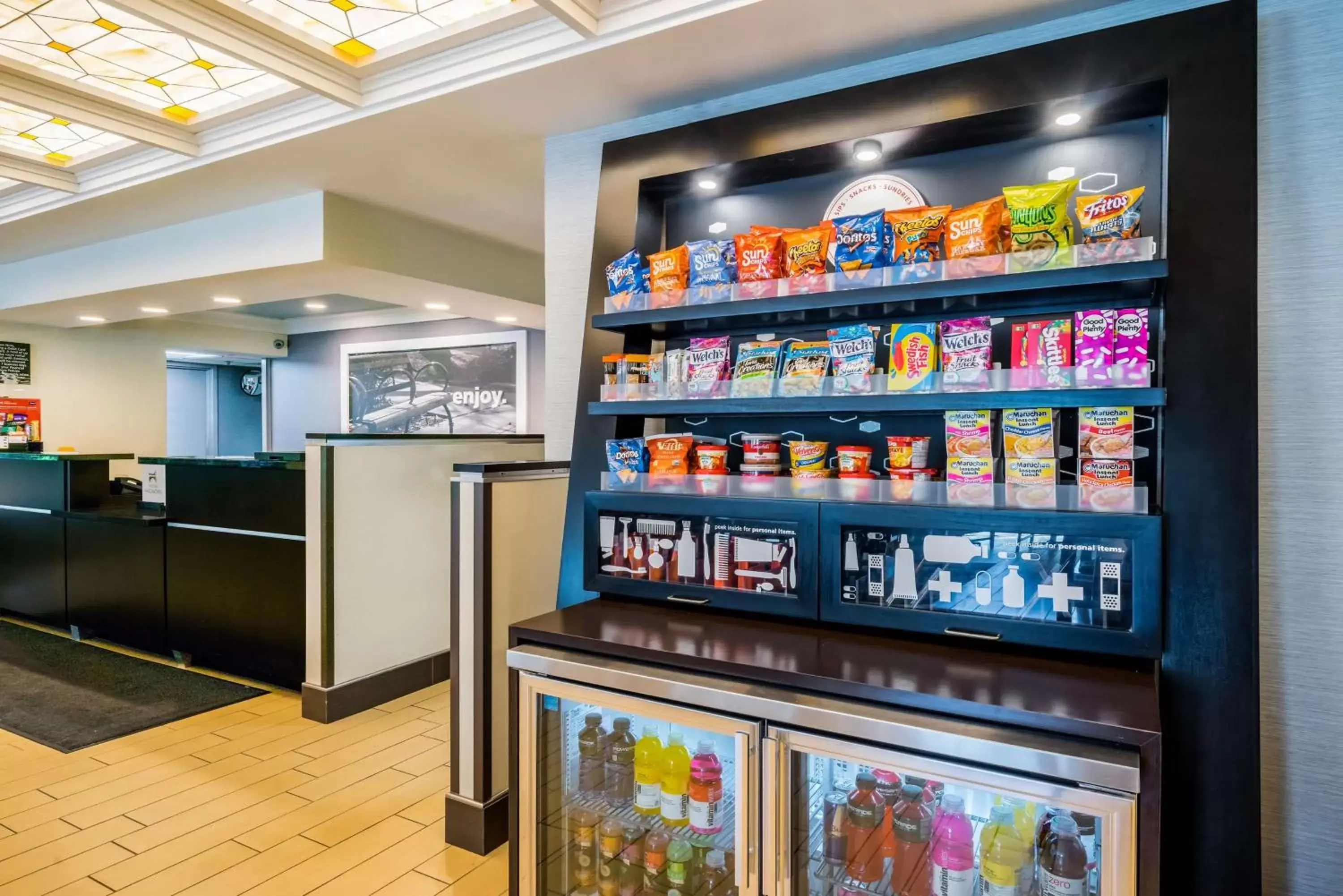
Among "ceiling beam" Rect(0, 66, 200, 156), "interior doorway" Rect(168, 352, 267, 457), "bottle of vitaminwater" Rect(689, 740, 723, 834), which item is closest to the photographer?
"bottle of vitaminwater" Rect(689, 740, 723, 834)

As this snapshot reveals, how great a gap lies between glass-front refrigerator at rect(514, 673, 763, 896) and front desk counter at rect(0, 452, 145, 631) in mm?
3437

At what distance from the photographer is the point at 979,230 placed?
A: 1785 millimetres

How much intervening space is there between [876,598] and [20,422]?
23.2 ft

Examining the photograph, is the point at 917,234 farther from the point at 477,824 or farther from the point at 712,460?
the point at 477,824

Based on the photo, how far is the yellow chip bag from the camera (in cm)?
168

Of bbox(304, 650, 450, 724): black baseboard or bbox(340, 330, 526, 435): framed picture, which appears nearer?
bbox(304, 650, 450, 724): black baseboard

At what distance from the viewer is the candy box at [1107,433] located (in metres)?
1.65

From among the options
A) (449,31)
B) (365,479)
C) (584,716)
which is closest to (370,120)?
(449,31)

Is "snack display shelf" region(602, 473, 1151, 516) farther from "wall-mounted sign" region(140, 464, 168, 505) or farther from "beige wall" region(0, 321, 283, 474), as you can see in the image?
"beige wall" region(0, 321, 283, 474)

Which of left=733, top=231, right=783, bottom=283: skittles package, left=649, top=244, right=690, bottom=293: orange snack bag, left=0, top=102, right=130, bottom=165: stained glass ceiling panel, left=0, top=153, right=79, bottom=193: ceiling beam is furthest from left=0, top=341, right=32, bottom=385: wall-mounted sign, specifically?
left=733, top=231, right=783, bottom=283: skittles package

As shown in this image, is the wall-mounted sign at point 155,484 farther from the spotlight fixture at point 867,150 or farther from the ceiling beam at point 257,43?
the spotlight fixture at point 867,150

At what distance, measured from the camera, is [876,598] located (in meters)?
1.85

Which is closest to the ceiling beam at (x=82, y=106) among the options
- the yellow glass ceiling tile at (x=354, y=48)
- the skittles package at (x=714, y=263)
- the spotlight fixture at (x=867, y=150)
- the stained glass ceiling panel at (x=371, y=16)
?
the stained glass ceiling panel at (x=371, y=16)

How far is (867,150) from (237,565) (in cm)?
358
